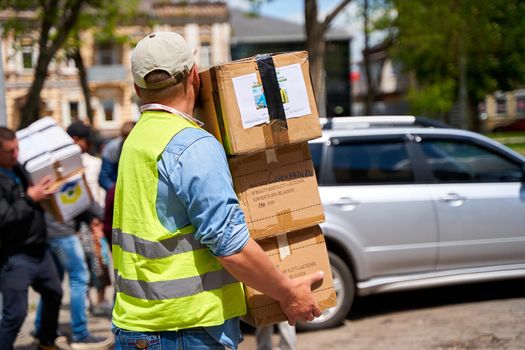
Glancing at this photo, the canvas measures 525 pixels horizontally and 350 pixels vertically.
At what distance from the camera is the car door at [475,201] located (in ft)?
19.9

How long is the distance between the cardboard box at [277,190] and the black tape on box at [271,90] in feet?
0.43

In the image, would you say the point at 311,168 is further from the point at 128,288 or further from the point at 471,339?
the point at 471,339

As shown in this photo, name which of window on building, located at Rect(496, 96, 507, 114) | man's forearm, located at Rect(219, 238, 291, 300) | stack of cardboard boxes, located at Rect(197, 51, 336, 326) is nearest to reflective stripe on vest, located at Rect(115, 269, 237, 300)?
man's forearm, located at Rect(219, 238, 291, 300)

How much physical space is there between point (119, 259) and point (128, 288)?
0.14m

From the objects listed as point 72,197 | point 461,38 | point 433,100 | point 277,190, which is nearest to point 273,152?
point 277,190

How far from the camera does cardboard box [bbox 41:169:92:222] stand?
4.89m

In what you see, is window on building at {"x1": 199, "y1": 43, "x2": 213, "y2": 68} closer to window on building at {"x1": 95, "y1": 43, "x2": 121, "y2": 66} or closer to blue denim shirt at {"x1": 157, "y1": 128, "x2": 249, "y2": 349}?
window on building at {"x1": 95, "y1": 43, "x2": 121, "y2": 66}

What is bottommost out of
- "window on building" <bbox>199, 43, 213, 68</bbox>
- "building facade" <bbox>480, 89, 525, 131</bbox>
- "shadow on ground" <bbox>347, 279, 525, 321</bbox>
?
"building facade" <bbox>480, 89, 525, 131</bbox>

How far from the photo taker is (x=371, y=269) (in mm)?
5938

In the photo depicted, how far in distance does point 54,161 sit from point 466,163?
378cm

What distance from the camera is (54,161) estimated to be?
4.77 meters

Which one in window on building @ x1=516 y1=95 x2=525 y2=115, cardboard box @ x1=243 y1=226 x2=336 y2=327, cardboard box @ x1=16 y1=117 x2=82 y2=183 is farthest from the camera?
window on building @ x1=516 y1=95 x2=525 y2=115

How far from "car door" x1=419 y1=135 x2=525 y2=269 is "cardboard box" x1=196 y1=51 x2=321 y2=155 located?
12.0 ft

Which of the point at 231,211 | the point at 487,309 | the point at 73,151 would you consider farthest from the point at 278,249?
the point at 487,309
